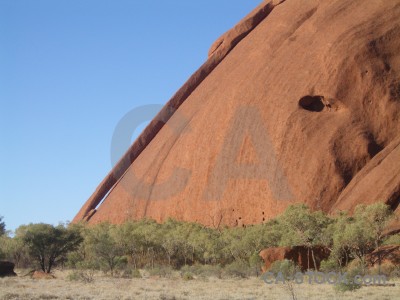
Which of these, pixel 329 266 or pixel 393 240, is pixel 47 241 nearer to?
pixel 329 266

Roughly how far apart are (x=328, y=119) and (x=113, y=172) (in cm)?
2907

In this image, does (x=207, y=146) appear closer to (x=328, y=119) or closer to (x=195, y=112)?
(x=195, y=112)

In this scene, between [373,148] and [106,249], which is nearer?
[106,249]

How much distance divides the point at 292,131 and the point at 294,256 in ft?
55.0

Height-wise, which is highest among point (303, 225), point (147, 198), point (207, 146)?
point (207, 146)

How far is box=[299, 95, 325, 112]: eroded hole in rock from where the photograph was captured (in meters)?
46.4

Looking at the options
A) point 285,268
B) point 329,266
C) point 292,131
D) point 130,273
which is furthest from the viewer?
point 292,131

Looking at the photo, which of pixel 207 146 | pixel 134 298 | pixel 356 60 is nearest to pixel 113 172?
pixel 207 146

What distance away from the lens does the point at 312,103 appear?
154ft

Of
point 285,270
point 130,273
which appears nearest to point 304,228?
point 285,270

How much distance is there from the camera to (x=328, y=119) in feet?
148

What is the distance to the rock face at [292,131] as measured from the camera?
42.7 m

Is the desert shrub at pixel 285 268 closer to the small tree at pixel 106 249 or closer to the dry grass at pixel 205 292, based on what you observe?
the dry grass at pixel 205 292

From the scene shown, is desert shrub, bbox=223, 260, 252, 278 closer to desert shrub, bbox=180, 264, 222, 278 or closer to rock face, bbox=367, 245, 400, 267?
desert shrub, bbox=180, 264, 222, 278
